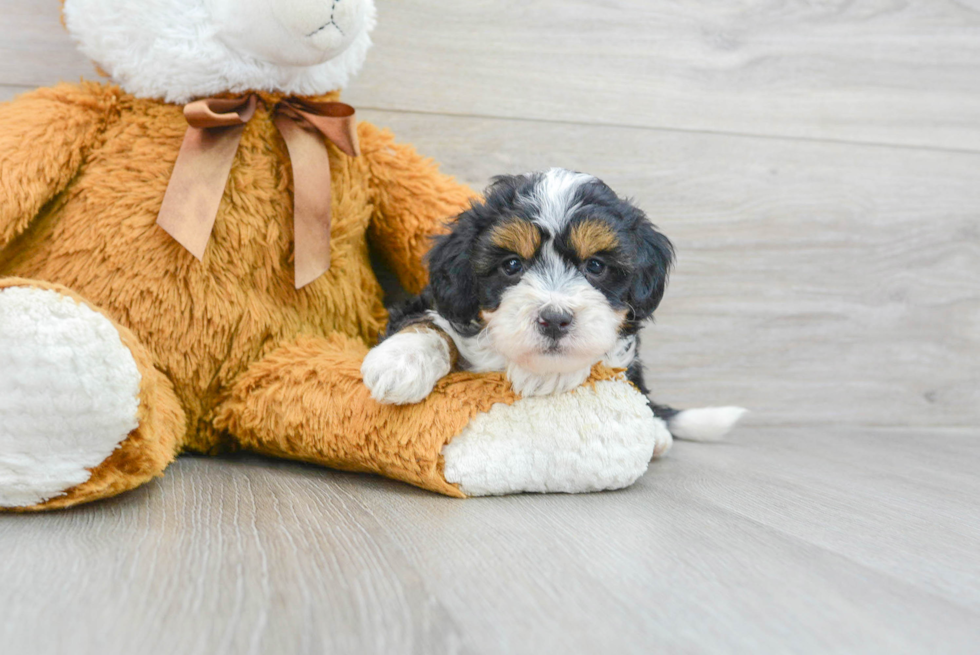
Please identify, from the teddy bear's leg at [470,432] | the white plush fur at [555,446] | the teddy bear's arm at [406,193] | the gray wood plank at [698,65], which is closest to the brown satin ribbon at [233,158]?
the teddy bear's arm at [406,193]

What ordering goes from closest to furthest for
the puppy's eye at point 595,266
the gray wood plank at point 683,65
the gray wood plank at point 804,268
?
the puppy's eye at point 595,266 → the gray wood plank at point 683,65 → the gray wood plank at point 804,268

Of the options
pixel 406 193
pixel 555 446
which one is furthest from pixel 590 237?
pixel 406 193

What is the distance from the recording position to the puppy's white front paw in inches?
49.7

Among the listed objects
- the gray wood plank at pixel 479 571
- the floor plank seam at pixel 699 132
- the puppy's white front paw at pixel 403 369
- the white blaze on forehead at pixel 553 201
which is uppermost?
the floor plank seam at pixel 699 132

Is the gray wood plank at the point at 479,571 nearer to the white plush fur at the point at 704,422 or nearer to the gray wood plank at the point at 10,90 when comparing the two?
the white plush fur at the point at 704,422

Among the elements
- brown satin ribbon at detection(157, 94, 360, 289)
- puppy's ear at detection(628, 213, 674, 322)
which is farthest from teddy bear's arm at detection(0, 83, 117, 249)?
puppy's ear at detection(628, 213, 674, 322)

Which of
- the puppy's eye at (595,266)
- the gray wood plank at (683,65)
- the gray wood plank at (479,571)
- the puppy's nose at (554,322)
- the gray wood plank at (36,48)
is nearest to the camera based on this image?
the gray wood plank at (479,571)

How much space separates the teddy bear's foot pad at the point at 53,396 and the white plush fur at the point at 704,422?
4.12 feet

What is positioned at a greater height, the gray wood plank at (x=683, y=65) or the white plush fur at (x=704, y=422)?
the gray wood plank at (x=683, y=65)

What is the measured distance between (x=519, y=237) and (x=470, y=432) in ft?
1.10

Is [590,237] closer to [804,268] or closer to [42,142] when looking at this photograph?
[42,142]

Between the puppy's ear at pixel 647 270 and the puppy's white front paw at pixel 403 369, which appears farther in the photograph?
the puppy's ear at pixel 647 270

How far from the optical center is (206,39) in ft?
4.62

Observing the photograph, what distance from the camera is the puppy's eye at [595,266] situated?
132 centimetres
